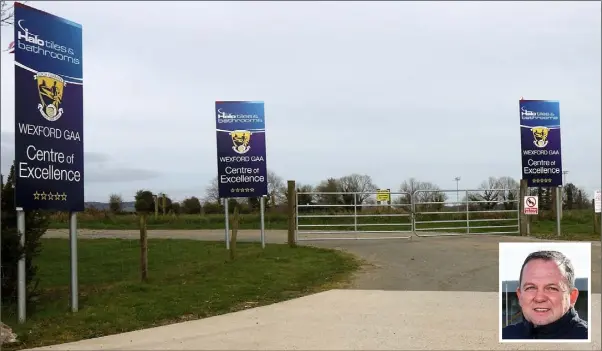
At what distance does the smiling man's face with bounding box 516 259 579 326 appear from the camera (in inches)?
151

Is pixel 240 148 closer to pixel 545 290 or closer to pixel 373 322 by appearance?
pixel 373 322

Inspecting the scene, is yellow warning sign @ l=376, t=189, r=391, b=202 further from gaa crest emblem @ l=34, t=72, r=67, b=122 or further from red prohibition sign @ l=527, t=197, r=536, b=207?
gaa crest emblem @ l=34, t=72, r=67, b=122

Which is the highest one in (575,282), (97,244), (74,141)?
(74,141)

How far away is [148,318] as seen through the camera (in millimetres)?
7441

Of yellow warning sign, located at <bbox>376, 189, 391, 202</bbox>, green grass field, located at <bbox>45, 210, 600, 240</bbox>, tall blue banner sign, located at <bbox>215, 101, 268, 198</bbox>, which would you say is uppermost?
tall blue banner sign, located at <bbox>215, 101, 268, 198</bbox>

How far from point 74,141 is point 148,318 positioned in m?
2.93

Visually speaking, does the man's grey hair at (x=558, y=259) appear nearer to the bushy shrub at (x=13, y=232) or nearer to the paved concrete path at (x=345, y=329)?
the paved concrete path at (x=345, y=329)

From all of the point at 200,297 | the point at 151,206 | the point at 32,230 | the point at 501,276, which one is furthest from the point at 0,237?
the point at 151,206

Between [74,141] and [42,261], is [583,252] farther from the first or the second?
[42,261]

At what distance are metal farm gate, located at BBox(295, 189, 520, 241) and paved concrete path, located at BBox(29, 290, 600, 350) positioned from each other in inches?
399

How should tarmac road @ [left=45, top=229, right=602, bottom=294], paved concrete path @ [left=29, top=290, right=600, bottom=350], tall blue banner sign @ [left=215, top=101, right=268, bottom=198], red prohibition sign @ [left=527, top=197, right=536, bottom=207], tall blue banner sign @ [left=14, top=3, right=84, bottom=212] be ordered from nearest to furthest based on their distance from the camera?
paved concrete path @ [left=29, top=290, right=600, bottom=350], tall blue banner sign @ [left=14, top=3, right=84, bottom=212], tarmac road @ [left=45, top=229, right=602, bottom=294], tall blue banner sign @ [left=215, top=101, right=268, bottom=198], red prohibition sign @ [left=527, top=197, right=536, bottom=207]

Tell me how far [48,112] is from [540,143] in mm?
15792

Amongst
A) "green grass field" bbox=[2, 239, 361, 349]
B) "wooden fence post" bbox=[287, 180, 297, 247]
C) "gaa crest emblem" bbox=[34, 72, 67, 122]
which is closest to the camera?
"green grass field" bbox=[2, 239, 361, 349]

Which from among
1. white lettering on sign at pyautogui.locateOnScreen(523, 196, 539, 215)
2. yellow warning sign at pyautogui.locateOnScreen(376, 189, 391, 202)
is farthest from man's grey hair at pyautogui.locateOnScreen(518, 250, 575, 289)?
white lettering on sign at pyautogui.locateOnScreen(523, 196, 539, 215)
